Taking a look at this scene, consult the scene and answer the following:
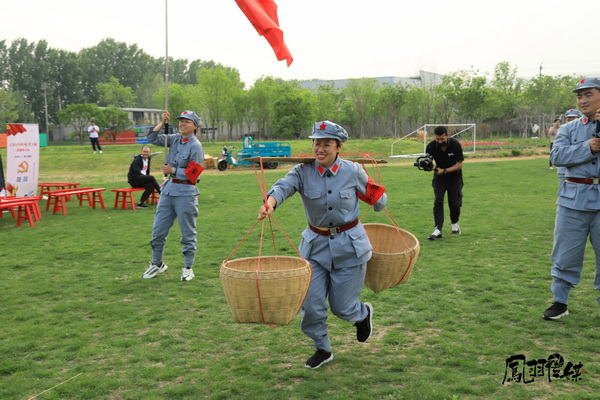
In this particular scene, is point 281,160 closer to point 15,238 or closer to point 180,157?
point 180,157

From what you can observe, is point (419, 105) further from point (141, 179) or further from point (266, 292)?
point (266, 292)

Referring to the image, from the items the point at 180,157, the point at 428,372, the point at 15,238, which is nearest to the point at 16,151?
the point at 15,238

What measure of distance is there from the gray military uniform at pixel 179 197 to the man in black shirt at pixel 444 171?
419cm

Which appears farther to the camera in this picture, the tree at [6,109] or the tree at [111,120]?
the tree at [6,109]

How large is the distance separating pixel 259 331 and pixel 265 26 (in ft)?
11.1

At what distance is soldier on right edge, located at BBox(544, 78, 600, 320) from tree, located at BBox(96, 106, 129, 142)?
5104 cm

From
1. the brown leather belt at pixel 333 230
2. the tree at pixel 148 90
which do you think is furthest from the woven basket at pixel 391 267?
the tree at pixel 148 90

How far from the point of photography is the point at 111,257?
873 cm

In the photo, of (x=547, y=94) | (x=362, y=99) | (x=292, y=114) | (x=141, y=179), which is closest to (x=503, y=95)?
(x=547, y=94)

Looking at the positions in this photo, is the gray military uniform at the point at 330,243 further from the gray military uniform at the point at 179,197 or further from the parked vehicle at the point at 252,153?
the parked vehicle at the point at 252,153

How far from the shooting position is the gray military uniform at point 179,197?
706 centimetres

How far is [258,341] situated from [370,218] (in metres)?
6.94

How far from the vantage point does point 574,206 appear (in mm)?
5176

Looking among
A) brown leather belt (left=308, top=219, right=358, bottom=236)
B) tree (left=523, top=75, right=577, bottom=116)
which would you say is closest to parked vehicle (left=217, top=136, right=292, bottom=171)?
brown leather belt (left=308, top=219, right=358, bottom=236)
